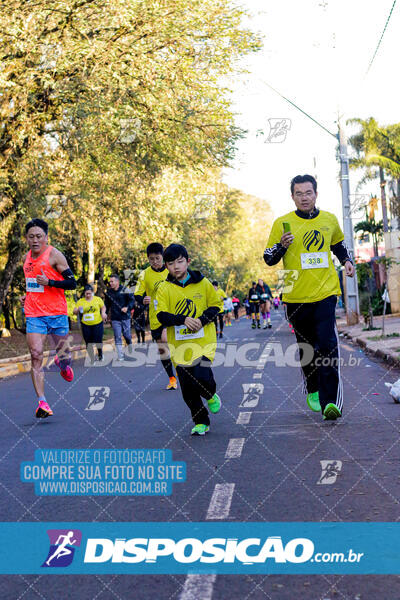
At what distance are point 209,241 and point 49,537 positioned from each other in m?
38.8

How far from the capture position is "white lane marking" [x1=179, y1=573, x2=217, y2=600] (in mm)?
3482

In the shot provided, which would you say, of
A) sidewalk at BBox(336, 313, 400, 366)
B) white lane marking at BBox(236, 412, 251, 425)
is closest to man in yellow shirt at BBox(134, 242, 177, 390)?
white lane marking at BBox(236, 412, 251, 425)

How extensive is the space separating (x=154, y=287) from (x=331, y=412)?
13.6ft

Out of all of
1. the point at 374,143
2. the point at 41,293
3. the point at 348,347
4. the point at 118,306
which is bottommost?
the point at 348,347

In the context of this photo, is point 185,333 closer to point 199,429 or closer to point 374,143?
point 199,429

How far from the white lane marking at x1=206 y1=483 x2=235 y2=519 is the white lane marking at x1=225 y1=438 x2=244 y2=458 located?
94 cm

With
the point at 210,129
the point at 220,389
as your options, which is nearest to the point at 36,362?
the point at 220,389

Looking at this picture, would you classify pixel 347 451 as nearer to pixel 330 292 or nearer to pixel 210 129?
pixel 330 292

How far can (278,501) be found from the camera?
4.86 metres

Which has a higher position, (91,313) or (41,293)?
(41,293)

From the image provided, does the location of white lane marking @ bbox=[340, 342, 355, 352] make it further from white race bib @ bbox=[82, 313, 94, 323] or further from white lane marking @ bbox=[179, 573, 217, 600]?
white lane marking @ bbox=[179, 573, 217, 600]

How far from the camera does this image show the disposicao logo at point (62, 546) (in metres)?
4.00

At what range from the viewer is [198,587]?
11.7 feet

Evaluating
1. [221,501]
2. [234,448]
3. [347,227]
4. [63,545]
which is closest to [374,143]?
[347,227]
